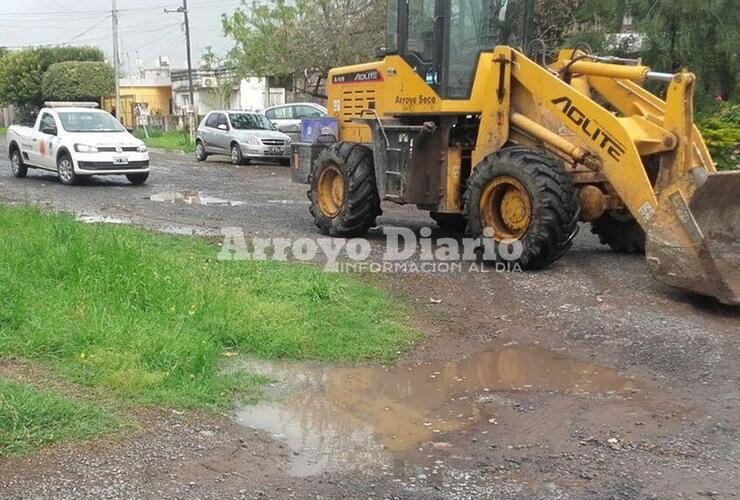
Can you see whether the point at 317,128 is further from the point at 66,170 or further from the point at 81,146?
the point at 66,170

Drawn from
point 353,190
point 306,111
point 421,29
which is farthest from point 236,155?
point 421,29

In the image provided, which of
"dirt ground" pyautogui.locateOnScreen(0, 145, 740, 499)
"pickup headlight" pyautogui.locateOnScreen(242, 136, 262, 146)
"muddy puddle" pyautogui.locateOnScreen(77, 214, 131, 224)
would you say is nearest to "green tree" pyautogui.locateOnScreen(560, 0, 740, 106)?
"dirt ground" pyautogui.locateOnScreen(0, 145, 740, 499)

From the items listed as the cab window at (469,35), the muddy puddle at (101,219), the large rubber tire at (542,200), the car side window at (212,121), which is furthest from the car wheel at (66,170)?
the large rubber tire at (542,200)

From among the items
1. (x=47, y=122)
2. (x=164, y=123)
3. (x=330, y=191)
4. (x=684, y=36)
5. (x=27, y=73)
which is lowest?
(x=330, y=191)

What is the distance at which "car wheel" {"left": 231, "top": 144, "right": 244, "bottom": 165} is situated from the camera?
24.9 metres

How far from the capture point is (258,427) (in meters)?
5.19

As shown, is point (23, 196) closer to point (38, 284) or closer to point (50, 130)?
point (50, 130)

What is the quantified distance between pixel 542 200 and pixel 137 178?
494 inches

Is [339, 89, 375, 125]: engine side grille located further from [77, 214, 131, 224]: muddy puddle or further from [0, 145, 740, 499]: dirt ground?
[77, 214, 131, 224]: muddy puddle

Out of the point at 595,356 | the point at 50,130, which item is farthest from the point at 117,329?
the point at 50,130

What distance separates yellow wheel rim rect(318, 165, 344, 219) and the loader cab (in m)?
2.20

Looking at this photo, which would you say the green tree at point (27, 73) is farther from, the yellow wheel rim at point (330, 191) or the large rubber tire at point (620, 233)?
the large rubber tire at point (620, 233)

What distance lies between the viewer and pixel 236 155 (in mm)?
25094

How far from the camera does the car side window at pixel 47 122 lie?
60.1ft
